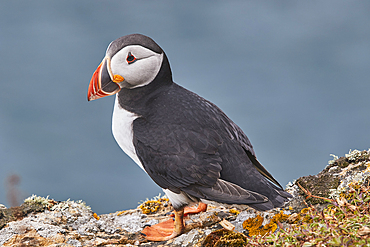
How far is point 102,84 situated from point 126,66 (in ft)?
1.36

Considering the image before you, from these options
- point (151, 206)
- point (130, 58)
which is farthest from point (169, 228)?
point (130, 58)

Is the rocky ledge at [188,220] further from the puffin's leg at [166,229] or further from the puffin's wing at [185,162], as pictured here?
the puffin's wing at [185,162]

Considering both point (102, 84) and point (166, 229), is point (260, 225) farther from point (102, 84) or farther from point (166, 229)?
point (102, 84)

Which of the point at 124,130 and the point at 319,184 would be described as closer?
the point at 124,130

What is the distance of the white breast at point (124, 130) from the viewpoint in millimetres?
4633

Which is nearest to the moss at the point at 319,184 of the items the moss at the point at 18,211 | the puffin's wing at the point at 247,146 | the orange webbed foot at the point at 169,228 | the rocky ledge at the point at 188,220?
the rocky ledge at the point at 188,220

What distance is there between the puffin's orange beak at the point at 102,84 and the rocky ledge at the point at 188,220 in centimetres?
193

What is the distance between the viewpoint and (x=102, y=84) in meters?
4.57

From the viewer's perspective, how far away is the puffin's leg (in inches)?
189

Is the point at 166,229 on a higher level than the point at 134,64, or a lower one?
lower

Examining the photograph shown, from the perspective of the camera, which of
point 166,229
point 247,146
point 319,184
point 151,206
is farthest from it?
point 151,206

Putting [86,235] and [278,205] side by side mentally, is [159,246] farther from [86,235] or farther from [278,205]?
[278,205]

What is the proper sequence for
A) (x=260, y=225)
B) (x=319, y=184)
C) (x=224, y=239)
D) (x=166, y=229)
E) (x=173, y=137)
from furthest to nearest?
(x=319, y=184) < (x=166, y=229) < (x=260, y=225) < (x=173, y=137) < (x=224, y=239)

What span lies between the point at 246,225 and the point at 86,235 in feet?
7.68
